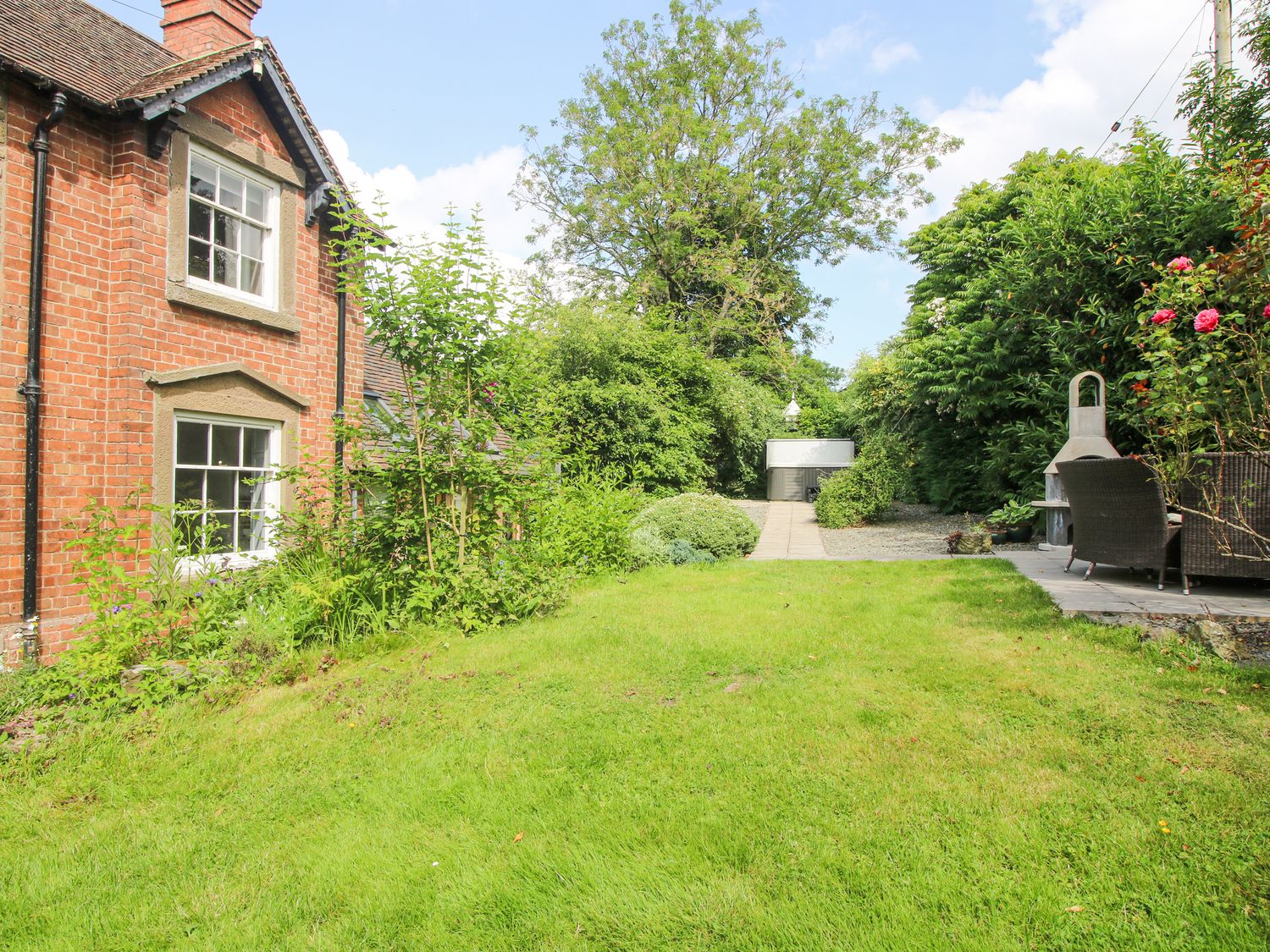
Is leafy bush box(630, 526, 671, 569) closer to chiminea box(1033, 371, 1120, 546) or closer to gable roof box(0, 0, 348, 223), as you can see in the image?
chiminea box(1033, 371, 1120, 546)

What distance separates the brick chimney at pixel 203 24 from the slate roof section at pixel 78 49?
194 millimetres

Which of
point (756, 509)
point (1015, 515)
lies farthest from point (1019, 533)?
point (756, 509)

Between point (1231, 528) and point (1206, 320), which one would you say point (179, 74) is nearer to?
point (1206, 320)

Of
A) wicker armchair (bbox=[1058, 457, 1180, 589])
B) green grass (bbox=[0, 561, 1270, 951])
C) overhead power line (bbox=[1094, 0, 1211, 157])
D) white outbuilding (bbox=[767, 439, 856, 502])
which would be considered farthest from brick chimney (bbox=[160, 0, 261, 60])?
white outbuilding (bbox=[767, 439, 856, 502])

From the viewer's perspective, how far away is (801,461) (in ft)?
74.8

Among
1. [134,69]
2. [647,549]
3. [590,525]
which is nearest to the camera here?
[134,69]

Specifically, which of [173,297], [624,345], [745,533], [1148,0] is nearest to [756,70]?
[624,345]

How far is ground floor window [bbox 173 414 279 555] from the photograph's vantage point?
6586 mm

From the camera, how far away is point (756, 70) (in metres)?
24.6

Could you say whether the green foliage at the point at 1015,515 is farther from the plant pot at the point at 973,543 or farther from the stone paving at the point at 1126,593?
the stone paving at the point at 1126,593

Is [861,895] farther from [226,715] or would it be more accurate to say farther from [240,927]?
[226,715]

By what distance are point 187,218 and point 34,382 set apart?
2.09 metres

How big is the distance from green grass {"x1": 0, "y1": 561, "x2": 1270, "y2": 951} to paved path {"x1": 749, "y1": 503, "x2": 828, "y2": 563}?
616 centimetres

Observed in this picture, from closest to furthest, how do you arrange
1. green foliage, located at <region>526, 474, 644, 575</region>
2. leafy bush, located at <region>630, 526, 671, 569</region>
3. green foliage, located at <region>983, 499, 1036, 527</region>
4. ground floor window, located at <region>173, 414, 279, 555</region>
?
ground floor window, located at <region>173, 414, 279, 555</region> < green foliage, located at <region>526, 474, 644, 575</region> < leafy bush, located at <region>630, 526, 671, 569</region> < green foliage, located at <region>983, 499, 1036, 527</region>
